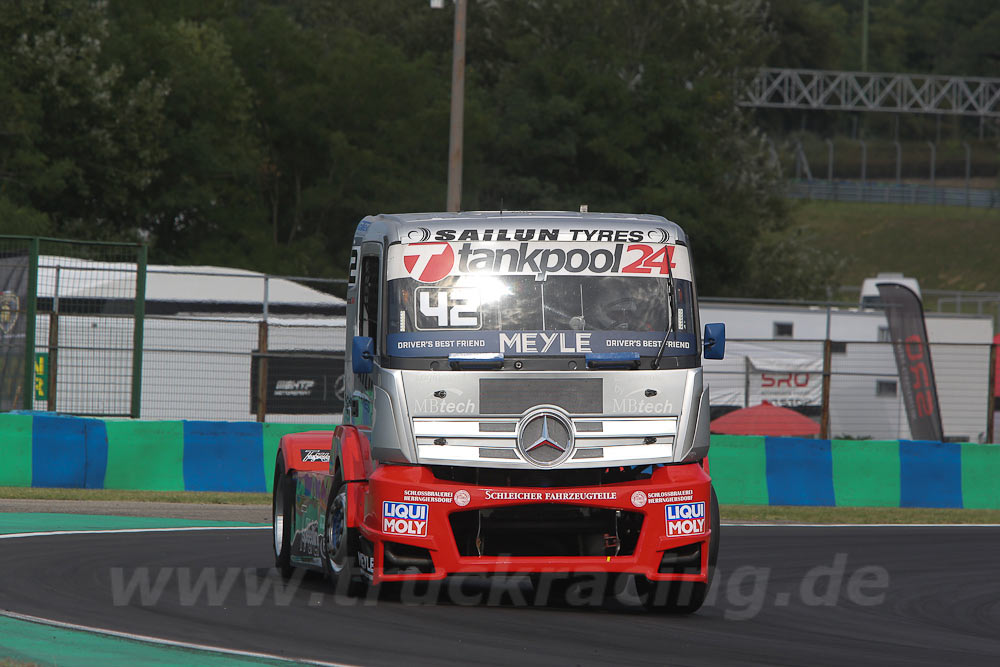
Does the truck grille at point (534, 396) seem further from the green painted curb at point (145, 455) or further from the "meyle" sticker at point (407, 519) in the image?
the green painted curb at point (145, 455)

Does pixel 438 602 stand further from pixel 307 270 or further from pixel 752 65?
pixel 752 65

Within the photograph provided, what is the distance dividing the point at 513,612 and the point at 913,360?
49.0 ft

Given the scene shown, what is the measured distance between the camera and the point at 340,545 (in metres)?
10.5

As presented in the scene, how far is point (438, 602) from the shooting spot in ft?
34.3

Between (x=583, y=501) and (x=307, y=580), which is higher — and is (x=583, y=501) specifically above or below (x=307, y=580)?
above

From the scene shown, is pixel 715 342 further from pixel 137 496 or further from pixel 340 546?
pixel 137 496

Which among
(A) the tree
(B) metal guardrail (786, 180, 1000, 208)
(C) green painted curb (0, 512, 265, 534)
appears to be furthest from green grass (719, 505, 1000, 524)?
(B) metal guardrail (786, 180, 1000, 208)

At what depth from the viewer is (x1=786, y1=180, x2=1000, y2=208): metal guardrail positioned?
95.6m

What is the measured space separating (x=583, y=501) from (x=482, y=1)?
5281 cm

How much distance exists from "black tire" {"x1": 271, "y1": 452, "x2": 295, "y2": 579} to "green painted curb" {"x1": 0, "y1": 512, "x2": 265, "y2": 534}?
3274 millimetres

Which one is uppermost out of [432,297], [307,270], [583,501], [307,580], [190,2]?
[190,2]

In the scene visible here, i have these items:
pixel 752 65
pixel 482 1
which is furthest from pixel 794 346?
pixel 752 65

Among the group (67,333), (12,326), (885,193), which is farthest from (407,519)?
(885,193)

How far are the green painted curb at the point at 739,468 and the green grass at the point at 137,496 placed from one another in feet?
17.9
